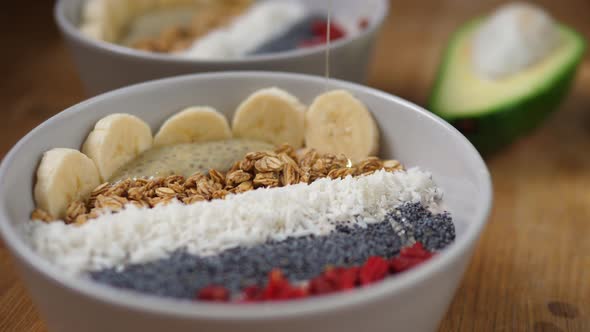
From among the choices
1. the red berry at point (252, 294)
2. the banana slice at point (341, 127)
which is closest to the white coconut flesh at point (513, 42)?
the banana slice at point (341, 127)

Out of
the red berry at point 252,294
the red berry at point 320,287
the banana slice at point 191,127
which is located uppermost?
the banana slice at point 191,127

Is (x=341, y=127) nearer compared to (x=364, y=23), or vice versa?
(x=341, y=127)

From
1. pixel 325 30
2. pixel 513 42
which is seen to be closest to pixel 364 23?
pixel 325 30

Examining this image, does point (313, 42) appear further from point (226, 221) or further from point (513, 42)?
point (226, 221)

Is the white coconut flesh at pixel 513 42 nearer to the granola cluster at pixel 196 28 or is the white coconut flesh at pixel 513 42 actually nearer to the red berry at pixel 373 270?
the granola cluster at pixel 196 28

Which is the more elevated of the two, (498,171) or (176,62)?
(176,62)

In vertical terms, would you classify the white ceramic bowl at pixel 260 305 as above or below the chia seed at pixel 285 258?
above

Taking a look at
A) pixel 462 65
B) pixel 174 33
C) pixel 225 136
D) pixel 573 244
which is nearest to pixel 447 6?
pixel 462 65
